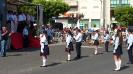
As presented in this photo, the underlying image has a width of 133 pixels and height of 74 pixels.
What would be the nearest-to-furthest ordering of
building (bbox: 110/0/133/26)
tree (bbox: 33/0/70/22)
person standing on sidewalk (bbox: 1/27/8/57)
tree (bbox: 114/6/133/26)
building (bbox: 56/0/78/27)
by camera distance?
person standing on sidewalk (bbox: 1/27/8/57)
tree (bbox: 33/0/70/22)
tree (bbox: 114/6/133/26)
building (bbox: 56/0/78/27)
building (bbox: 110/0/133/26)

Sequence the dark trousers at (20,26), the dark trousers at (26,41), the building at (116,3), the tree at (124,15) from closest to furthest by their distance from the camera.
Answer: the dark trousers at (26,41), the dark trousers at (20,26), the tree at (124,15), the building at (116,3)

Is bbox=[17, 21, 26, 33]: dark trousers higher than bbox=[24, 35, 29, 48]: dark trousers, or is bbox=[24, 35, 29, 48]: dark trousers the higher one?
bbox=[17, 21, 26, 33]: dark trousers

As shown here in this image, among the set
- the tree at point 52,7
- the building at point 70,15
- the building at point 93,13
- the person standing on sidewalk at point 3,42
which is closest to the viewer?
the person standing on sidewalk at point 3,42

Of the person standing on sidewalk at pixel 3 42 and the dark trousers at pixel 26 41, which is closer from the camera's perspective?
the person standing on sidewalk at pixel 3 42

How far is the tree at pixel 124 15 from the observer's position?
84.7 m

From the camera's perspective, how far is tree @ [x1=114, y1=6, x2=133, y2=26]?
84.7m

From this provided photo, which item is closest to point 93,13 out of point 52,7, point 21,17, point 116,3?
point 116,3

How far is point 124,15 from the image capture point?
85000 millimetres

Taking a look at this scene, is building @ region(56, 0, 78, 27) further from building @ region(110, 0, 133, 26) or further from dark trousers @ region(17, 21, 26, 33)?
dark trousers @ region(17, 21, 26, 33)

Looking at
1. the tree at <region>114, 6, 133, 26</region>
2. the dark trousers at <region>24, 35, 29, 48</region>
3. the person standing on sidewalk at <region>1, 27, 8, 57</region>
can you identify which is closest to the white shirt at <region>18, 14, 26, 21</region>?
the dark trousers at <region>24, 35, 29, 48</region>

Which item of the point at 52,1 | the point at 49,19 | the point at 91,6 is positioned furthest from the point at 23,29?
the point at 91,6

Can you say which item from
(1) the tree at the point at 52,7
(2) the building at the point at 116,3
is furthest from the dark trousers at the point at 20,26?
(2) the building at the point at 116,3

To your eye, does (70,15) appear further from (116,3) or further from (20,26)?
(20,26)

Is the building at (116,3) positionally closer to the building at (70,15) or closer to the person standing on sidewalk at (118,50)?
the building at (70,15)
